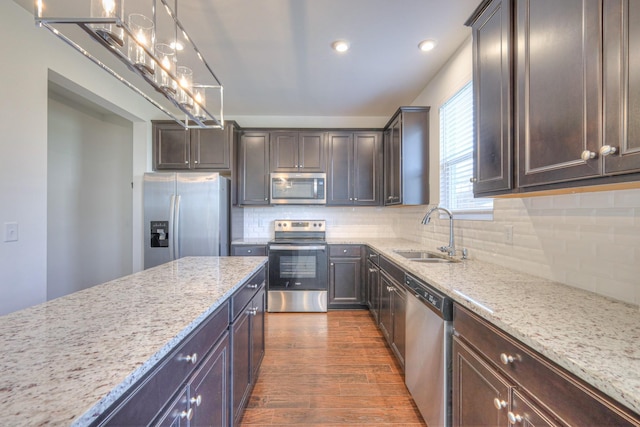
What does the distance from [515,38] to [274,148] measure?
2940 millimetres

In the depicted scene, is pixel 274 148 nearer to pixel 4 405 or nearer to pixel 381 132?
pixel 381 132

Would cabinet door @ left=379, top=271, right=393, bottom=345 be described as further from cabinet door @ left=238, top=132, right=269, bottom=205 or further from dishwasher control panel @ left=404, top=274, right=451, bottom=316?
cabinet door @ left=238, top=132, right=269, bottom=205

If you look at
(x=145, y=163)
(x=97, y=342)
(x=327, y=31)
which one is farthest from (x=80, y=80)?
(x=97, y=342)

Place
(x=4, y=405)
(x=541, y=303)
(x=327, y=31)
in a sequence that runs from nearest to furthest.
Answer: (x=4, y=405)
(x=541, y=303)
(x=327, y=31)

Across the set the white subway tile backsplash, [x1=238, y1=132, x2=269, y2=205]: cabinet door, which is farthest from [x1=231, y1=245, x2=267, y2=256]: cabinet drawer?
the white subway tile backsplash

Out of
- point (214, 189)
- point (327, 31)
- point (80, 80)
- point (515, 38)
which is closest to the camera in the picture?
point (515, 38)

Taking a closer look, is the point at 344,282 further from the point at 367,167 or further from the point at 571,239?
the point at 571,239

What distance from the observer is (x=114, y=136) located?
12.4 feet

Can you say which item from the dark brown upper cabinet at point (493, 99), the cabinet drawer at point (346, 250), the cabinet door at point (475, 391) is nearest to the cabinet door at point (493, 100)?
the dark brown upper cabinet at point (493, 99)

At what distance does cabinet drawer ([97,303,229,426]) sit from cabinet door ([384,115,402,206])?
2.52 meters

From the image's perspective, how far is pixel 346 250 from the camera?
3559 millimetres

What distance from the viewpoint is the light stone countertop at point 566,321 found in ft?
2.14

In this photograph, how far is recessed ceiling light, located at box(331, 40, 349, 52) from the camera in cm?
227

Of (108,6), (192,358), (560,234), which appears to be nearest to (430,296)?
(560,234)
